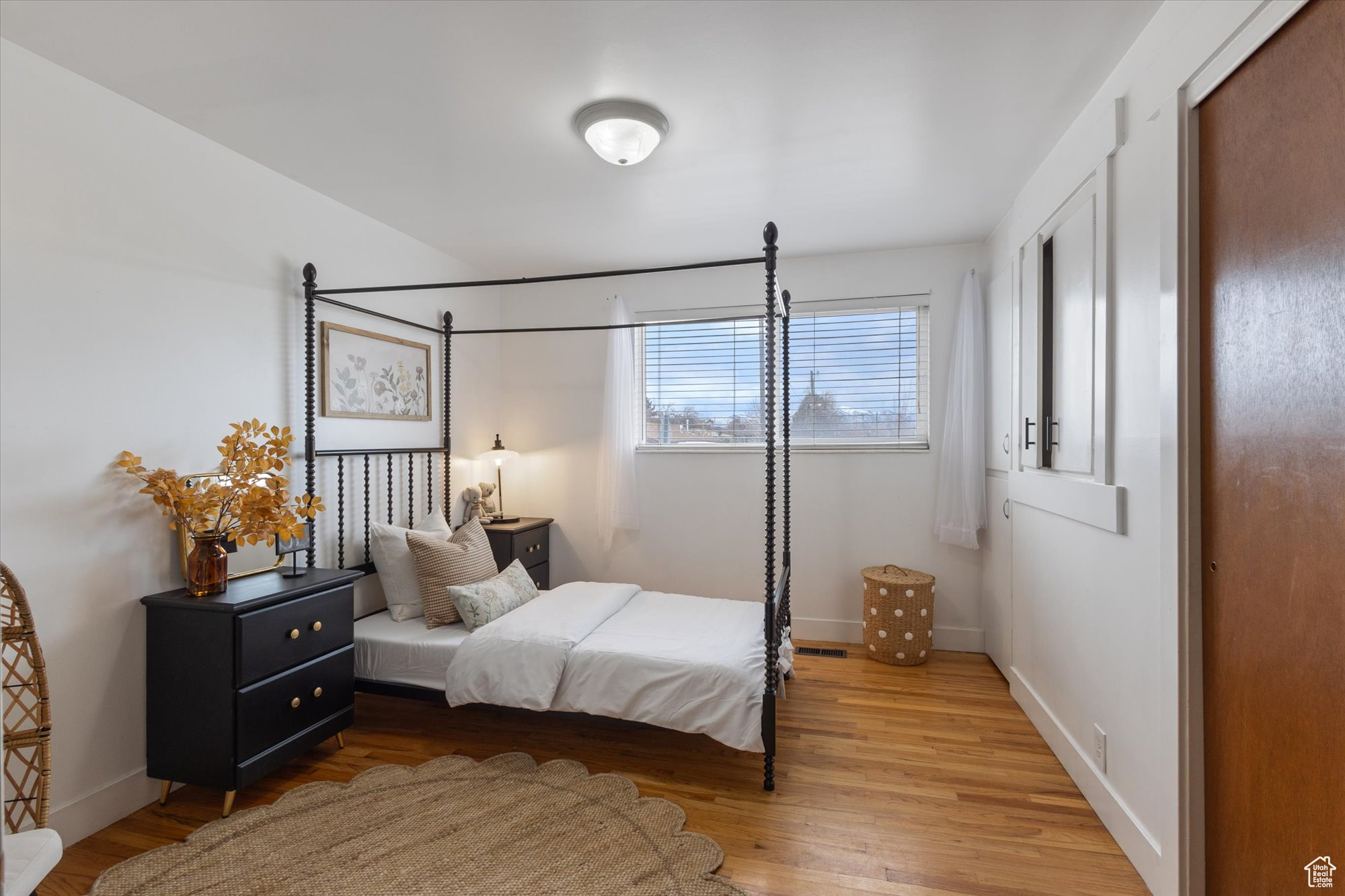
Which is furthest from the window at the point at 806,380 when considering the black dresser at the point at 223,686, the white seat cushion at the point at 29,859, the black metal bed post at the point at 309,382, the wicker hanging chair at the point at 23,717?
the white seat cushion at the point at 29,859

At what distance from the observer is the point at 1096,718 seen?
96.0 inches

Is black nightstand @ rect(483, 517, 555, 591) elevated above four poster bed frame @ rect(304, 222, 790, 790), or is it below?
below

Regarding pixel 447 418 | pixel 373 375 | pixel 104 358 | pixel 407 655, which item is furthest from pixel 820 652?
pixel 104 358

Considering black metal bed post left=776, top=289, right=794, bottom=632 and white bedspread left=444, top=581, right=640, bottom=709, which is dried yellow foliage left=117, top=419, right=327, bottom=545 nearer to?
white bedspread left=444, top=581, right=640, bottom=709

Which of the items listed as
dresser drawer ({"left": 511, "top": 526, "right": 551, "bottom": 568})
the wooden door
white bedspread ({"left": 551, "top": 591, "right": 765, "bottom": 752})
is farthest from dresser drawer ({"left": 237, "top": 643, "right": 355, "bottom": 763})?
the wooden door

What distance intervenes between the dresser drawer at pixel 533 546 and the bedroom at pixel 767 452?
0.66 meters

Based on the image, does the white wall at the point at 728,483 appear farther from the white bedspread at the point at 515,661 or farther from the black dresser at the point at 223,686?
the black dresser at the point at 223,686

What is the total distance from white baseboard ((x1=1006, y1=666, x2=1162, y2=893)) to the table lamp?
316 centimetres

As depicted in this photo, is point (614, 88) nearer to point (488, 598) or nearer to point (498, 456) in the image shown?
point (488, 598)

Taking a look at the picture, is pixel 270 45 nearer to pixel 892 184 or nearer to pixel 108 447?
pixel 108 447

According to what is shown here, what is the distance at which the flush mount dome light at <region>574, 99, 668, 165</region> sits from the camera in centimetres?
244

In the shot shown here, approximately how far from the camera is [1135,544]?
2.15 m

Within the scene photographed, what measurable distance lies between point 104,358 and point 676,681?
234 cm

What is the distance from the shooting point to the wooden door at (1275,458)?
4.70ft
